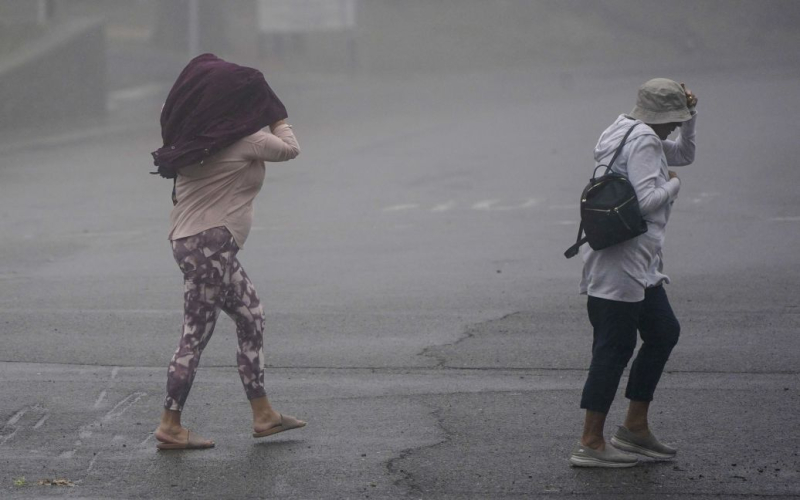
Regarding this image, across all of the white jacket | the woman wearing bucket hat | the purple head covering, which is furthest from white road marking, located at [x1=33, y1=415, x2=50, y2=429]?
the white jacket

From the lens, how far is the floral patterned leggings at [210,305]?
5.46 m

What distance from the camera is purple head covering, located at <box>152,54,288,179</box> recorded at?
5352mm

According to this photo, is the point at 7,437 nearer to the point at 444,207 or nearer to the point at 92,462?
the point at 92,462

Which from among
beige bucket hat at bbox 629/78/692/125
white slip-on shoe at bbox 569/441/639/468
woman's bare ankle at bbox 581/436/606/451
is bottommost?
white slip-on shoe at bbox 569/441/639/468

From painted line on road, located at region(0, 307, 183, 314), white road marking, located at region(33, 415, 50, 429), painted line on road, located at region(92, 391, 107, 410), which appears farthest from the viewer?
painted line on road, located at region(0, 307, 183, 314)

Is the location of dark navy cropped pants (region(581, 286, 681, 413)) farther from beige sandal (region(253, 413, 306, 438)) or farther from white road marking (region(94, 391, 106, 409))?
white road marking (region(94, 391, 106, 409))

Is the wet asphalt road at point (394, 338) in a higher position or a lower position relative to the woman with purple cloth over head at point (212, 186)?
lower

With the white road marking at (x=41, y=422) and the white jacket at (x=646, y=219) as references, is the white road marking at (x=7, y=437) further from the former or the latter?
the white jacket at (x=646, y=219)

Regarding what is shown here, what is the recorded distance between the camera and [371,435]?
225 inches

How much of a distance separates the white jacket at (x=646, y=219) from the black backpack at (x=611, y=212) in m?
0.05

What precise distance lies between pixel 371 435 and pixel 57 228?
833 centimetres

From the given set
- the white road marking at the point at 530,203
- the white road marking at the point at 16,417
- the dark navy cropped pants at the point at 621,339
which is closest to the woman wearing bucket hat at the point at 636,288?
the dark navy cropped pants at the point at 621,339

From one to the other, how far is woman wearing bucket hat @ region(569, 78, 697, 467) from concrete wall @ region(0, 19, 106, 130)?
20240 mm

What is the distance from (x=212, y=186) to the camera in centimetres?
546
